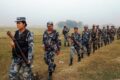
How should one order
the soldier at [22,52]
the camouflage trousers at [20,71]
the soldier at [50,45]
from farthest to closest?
the soldier at [50,45] → the camouflage trousers at [20,71] → the soldier at [22,52]

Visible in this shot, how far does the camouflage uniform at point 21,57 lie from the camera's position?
12.2m

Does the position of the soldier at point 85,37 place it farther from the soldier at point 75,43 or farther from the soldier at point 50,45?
the soldier at point 50,45

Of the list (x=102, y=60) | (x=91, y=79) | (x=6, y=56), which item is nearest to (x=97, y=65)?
(x=102, y=60)

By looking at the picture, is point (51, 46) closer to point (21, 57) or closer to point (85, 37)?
point (21, 57)

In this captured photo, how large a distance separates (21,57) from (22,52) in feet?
0.57

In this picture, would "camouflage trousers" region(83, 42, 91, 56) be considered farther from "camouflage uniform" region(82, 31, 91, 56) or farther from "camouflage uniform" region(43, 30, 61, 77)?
"camouflage uniform" region(43, 30, 61, 77)

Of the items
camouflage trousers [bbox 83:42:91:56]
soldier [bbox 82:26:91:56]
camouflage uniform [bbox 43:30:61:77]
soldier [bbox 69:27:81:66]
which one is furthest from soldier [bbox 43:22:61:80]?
camouflage trousers [bbox 83:42:91:56]

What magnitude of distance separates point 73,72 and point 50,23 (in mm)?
3230

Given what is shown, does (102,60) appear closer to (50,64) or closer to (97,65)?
(97,65)

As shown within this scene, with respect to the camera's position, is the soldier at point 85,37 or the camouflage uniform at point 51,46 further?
the soldier at point 85,37

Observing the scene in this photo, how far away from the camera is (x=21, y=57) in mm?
12188

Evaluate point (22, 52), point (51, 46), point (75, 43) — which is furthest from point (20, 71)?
point (75, 43)

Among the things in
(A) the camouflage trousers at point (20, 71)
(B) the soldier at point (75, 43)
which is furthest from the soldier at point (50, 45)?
(B) the soldier at point (75, 43)

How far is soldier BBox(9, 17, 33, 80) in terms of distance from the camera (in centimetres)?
1206
